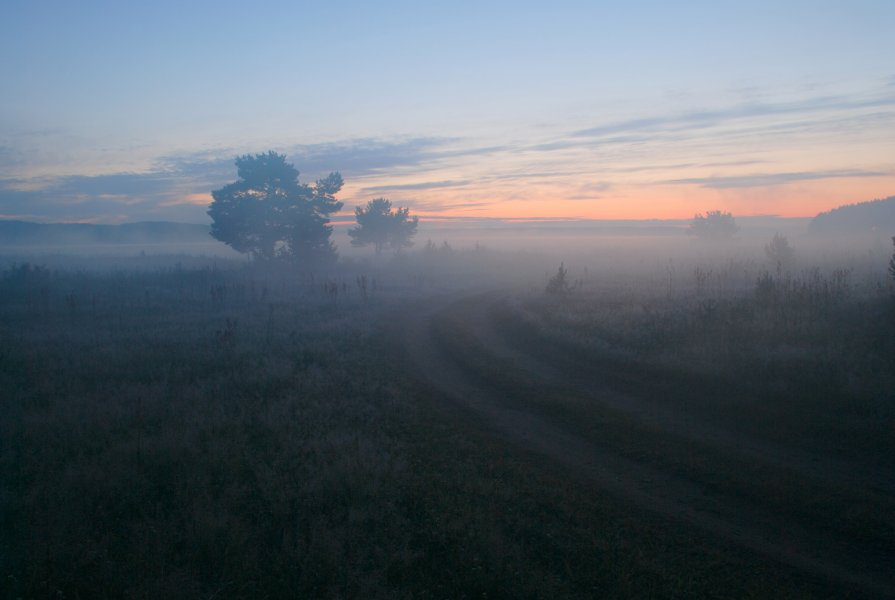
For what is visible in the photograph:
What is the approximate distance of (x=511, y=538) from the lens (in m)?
6.55

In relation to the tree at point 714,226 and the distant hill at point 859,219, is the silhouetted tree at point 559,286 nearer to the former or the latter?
the tree at point 714,226

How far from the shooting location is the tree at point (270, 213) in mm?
41312

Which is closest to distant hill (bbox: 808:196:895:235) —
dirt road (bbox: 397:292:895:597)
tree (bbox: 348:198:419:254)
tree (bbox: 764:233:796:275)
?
tree (bbox: 764:233:796:275)

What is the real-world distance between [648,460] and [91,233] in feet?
540

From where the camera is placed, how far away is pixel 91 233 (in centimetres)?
13988

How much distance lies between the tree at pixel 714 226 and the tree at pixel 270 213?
52700 millimetres

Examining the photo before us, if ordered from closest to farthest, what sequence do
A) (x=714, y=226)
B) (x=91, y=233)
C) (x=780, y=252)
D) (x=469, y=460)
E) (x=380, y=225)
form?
(x=469, y=460) < (x=780, y=252) < (x=380, y=225) < (x=714, y=226) < (x=91, y=233)

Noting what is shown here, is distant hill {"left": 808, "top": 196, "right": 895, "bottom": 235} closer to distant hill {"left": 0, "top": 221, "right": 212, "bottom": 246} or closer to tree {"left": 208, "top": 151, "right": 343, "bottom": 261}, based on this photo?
tree {"left": 208, "top": 151, "right": 343, "bottom": 261}

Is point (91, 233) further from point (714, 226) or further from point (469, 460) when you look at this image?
point (469, 460)

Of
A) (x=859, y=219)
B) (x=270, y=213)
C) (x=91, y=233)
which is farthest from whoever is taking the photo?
(x=91, y=233)

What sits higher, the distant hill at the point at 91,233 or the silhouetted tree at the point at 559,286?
the distant hill at the point at 91,233

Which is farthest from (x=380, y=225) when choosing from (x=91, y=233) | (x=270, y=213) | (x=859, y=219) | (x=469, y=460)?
(x=91, y=233)

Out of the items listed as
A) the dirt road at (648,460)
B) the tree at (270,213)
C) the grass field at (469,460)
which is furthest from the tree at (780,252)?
the tree at (270,213)

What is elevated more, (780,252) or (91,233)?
(91,233)
